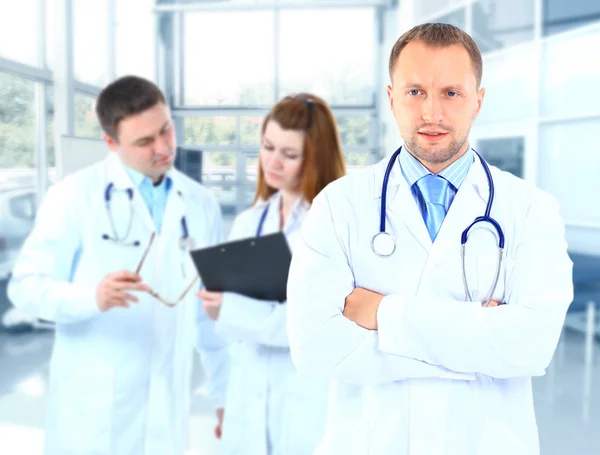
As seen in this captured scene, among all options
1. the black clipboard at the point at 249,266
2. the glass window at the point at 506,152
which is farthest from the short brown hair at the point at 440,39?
the glass window at the point at 506,152

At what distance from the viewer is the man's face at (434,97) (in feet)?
2.46

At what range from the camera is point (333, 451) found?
873mm

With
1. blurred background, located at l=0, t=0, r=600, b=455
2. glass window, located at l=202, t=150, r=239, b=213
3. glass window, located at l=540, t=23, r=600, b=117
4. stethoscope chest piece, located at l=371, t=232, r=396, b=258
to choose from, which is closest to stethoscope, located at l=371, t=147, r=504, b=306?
stethoscope chest piece, located at l=371, t=232, r=396, b=258

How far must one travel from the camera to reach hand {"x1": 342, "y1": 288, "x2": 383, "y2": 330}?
2.67 feet

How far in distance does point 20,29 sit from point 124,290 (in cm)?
282

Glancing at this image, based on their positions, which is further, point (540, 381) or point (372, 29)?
point (372, 29)

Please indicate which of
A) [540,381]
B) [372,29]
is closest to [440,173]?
[540,381]

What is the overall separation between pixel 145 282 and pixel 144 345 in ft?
0.52

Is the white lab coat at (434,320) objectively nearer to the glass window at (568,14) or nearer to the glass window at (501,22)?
the glass window at (568,14)

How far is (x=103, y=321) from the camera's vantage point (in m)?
1.53

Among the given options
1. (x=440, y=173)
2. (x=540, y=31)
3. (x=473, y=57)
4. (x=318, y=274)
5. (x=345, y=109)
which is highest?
(x=540, y=31)

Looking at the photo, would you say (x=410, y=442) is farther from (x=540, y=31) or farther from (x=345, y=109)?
(x=345, y=109)

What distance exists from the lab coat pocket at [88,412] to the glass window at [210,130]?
1974 mm

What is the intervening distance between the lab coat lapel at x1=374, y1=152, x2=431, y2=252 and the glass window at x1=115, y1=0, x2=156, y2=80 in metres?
3.29
